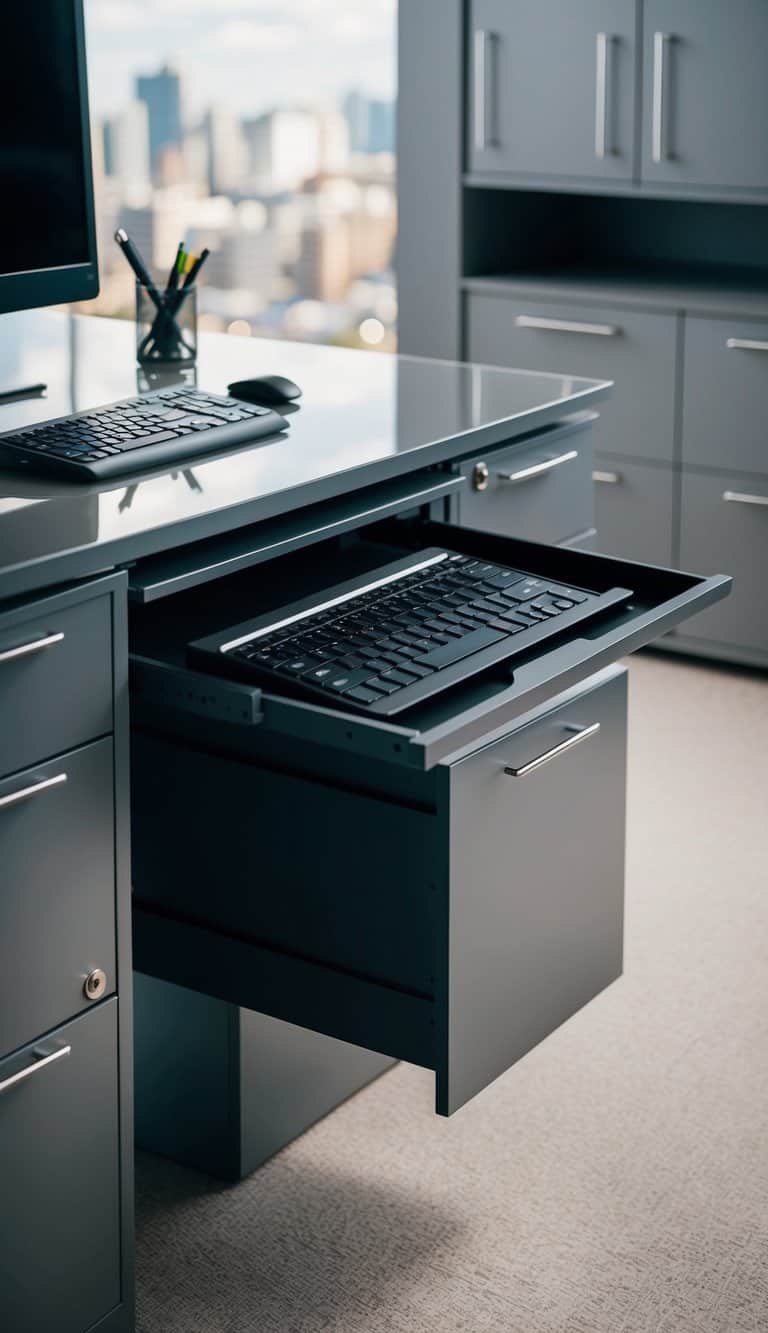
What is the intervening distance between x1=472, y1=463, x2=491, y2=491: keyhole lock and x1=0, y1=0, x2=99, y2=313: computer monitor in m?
0.51

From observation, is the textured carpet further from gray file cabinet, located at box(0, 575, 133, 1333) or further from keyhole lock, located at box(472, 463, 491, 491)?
keyhole lock, located at box(472, 463, 491, 491)

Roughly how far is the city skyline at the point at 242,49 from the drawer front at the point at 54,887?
3049mm

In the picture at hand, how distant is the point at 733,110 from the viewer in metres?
3.41

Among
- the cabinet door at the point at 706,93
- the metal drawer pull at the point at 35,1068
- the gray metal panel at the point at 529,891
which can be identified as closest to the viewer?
the metal drawer pull at the point at 35,1068

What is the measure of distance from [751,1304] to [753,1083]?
0.44m

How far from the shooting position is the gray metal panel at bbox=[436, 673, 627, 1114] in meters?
1.57

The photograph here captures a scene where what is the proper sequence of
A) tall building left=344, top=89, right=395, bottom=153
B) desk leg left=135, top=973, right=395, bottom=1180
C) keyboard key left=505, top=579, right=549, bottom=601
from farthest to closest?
tall building left=344, top=89, right=395, bottom=153 < desk leg left=135, top=973, right=395, bottom=1180 < keyboard key left=505, top=579, right=549, bottom=601

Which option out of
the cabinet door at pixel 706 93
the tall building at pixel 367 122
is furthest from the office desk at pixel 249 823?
the tall building at pixel 367 122

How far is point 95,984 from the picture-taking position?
1.55 meters

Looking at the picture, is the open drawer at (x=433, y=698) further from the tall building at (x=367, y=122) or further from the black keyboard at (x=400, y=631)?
the tall building at (x=367, y=122)

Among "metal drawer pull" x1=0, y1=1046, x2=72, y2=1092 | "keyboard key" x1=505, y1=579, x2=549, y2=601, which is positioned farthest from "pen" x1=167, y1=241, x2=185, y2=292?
"metal drawer pull" x1=0, y1=1046, x2=72, y2=1092

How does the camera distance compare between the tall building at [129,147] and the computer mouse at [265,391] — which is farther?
the tall building at [129,147]

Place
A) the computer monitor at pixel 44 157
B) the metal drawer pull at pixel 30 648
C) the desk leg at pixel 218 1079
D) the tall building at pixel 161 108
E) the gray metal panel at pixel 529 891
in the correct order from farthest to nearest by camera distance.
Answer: the tall building at pixel 161 108, the desk leg at pixel 218 1079, the computer monitor at pixel 44 157, the gray metal panel at pixel 529 891, the metal drawer pull at pixel 30 648

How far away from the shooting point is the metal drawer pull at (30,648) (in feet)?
4.44
